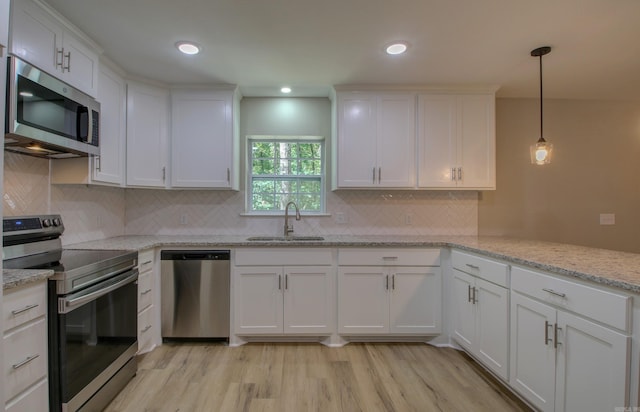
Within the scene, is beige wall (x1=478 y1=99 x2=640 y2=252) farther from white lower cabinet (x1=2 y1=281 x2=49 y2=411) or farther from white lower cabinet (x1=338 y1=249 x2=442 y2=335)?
white lower cabinet (x1=2 y1=281 x2=49 y2=411)

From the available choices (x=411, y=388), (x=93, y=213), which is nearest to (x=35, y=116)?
(x=93, y=213)

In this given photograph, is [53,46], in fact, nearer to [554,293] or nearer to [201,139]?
[201,139]

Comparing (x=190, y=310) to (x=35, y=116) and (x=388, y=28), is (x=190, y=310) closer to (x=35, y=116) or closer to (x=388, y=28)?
(x=35, y=116)

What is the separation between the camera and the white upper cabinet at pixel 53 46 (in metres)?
1.63

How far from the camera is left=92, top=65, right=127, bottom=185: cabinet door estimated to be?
2342 mm

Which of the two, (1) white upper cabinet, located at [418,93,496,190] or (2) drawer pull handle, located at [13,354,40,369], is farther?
(1) white upper cabinet, located at [418,93,496,190]

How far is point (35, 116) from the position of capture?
5.35 feet

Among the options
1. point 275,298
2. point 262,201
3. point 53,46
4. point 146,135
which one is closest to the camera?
point 53,46

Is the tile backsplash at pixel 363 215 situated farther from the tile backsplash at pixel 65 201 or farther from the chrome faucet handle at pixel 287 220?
the tile backsplash at pixel 65 201

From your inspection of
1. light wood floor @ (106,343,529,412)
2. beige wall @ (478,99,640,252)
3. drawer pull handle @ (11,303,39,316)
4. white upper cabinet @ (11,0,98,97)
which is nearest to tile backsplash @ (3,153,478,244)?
A: beige wall @ (478,99,640,252)

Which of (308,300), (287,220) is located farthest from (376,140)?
(308,300)

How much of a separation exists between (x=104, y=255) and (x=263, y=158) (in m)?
1.78

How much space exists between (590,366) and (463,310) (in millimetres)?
1036

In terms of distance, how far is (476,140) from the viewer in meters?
2.89
